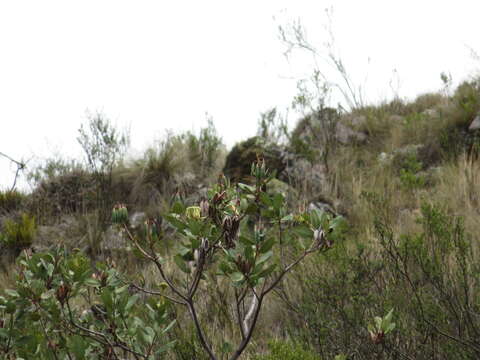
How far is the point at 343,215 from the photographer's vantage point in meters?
5.64

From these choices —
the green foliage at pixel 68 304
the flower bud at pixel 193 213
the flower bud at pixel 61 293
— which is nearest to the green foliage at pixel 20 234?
the green foliage at pixel 68 304

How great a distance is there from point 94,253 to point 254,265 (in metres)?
5.89

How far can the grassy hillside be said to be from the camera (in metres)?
2.39

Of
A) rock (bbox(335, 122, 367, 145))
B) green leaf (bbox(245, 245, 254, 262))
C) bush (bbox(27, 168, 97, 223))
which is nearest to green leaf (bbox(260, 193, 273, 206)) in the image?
green leaf (bbox(245, 245, 254, 262))

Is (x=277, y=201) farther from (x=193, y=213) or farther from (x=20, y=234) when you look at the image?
(x=20, y=234)

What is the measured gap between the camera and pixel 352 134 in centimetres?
927

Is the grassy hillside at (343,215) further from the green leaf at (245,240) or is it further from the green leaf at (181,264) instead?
the green leaf at (245,240)

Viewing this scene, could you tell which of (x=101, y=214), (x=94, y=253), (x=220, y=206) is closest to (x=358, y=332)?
(x=220, y=206)

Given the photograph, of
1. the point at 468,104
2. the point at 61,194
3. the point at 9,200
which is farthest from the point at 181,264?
the point at 9,200

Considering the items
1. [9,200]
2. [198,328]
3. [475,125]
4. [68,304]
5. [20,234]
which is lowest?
[198,328]

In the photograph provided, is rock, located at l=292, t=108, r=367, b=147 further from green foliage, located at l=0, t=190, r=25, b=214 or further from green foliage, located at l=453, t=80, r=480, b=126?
green foliage, located at l=0, t=190, r=25, b=214

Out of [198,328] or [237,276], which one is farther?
[198,328]

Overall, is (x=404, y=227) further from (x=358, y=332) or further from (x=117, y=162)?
(x=117, y=162)

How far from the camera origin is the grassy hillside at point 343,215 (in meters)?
2.39
